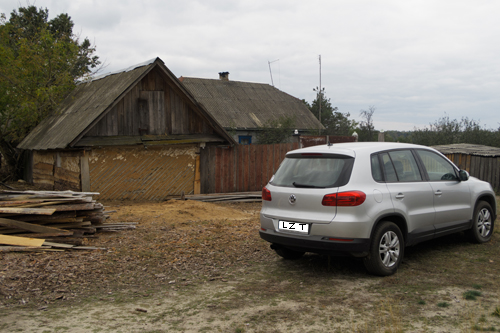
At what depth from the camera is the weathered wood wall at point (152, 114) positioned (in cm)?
1367

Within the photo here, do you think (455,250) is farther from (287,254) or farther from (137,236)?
(137,236)

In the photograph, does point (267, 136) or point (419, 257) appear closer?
point (419, 257)

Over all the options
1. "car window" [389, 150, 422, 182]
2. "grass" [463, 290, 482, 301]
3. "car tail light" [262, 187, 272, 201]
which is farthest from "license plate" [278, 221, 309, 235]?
"grass" [463, 290, 482, 301]

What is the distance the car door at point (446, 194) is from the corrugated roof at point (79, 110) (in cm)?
946

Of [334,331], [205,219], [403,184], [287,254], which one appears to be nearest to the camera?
[334,331]

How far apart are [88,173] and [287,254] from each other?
27.6ft

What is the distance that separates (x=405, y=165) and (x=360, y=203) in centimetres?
140

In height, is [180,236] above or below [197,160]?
below

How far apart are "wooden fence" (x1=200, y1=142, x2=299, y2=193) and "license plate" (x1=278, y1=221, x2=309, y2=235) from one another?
9.37 metres

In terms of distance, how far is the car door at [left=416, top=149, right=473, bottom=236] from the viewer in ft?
21.8

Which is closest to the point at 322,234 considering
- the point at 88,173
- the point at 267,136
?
the point at 88,173

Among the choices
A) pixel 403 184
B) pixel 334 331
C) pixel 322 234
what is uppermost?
pixel 403 184

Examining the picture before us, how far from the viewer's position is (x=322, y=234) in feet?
18.1

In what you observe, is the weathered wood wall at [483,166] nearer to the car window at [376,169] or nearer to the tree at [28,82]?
the car window at [376,169]
